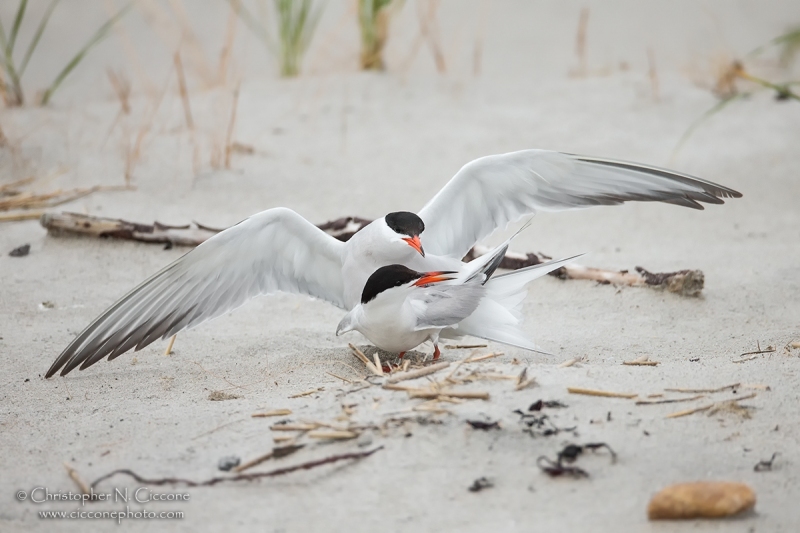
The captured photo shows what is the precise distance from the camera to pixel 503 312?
3.02 meters

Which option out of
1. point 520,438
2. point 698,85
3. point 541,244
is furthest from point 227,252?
point 698,85

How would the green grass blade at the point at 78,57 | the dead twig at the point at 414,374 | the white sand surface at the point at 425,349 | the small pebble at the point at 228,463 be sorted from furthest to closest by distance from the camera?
the green grass blade at the point at 78,57
the dead twig at the point at 414,374
the small pebble at the point at 228,463
the white sand surface at the point at 425,349

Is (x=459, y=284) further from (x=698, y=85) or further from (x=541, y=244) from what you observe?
(x=698, y=85)

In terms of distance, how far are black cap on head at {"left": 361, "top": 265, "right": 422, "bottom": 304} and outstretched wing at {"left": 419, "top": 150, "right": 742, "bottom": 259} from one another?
0.52m

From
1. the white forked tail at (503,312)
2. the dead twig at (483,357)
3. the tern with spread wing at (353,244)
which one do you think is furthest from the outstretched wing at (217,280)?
the dead twig at (483,357)

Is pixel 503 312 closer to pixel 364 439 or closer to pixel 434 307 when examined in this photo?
pixel 434 307


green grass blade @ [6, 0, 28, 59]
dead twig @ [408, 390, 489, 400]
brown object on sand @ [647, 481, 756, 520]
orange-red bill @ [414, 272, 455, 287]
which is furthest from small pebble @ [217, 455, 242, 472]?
green grass blade @ [6, 0, 28, 59]

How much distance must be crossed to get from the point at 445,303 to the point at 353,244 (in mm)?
524

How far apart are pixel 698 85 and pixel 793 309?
385 cm

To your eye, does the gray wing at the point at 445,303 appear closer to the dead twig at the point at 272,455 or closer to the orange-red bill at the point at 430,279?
the orange-red bill at the point at 430,279

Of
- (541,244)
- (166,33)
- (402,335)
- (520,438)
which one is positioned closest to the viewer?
(520,438)

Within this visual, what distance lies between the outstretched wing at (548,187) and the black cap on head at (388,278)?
20.7 inches

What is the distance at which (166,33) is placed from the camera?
8.91 metres

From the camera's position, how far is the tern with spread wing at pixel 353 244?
3.14 metres
